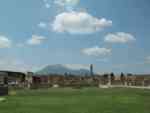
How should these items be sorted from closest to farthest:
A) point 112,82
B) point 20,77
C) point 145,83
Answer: point 145,83
point 112,82
point 20,77

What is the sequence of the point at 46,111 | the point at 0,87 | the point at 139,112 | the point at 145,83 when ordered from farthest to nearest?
the point at 145,83
the point at 0,87
the point at 46,111
the point at 139,112

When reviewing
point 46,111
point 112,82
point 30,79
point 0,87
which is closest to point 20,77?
point 30,79

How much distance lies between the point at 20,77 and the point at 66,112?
75.0 m

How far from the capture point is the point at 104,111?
56.3ft

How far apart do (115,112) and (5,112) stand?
21.8 ft

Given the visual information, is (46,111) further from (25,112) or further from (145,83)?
(145,83)

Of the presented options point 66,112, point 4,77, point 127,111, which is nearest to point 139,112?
point 127,111

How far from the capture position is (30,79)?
74.9m

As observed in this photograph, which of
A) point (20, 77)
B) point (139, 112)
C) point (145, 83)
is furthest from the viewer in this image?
point (20, 77)

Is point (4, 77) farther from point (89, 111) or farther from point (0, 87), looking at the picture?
point (89, 111)

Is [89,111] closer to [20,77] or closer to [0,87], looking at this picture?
[0,87]

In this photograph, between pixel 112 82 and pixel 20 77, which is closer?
pixel 112 82

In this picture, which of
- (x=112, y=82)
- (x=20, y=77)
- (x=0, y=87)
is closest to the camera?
(x=0, y=87)

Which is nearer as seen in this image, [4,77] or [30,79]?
[4,77]
